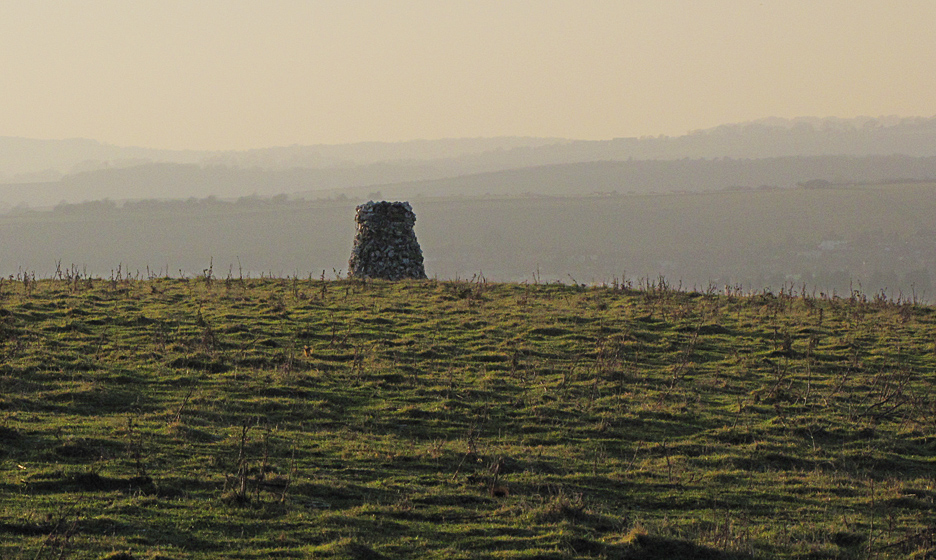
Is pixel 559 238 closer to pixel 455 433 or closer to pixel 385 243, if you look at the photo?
pixel 385 243

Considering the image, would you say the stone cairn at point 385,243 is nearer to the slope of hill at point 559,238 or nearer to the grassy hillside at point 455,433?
the grassy hillside at point 455,433

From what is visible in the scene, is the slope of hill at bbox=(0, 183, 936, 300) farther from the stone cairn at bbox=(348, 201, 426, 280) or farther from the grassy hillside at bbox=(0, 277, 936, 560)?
the grassy hillside at bbox=(0, 277, 936, 560)

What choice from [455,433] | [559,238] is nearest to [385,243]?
[455,433]

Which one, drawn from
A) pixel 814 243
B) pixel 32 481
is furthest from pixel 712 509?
pixel 814 243

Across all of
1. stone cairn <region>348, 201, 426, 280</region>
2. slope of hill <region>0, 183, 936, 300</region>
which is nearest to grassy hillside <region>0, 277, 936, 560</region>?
stone cairn <region>348, 201, 426, 280</region>

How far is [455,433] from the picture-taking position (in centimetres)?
1455

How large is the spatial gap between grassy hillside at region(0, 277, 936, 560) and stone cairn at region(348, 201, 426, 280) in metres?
9.39

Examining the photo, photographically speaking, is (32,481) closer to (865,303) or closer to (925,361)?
(925,361)

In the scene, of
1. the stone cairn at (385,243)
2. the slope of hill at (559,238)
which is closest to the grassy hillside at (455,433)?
the stone cairn at (385,243)

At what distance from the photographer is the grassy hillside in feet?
32.8

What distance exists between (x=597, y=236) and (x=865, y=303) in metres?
146

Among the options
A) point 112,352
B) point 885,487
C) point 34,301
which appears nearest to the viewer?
point 885,487

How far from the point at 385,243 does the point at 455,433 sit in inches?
847

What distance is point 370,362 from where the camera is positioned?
1884cm
